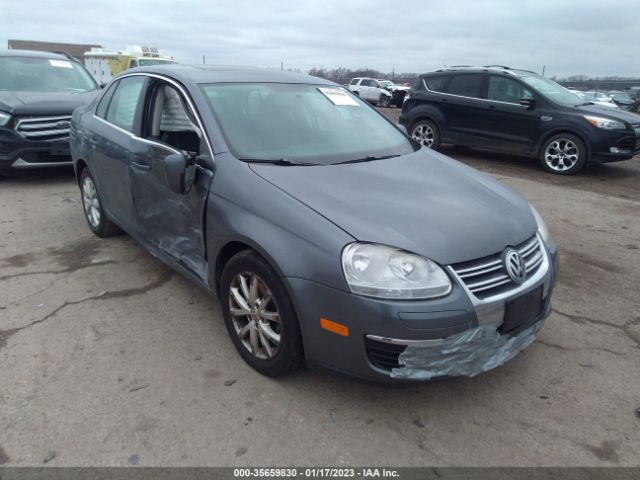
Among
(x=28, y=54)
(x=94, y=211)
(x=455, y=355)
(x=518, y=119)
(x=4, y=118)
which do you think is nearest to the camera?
(x=455, y=355)

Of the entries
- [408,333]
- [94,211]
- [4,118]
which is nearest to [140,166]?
[94,211]

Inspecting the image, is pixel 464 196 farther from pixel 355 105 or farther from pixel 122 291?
pixel 122 291

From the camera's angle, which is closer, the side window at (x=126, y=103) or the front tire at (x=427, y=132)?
the side window at (x=126, y=103)

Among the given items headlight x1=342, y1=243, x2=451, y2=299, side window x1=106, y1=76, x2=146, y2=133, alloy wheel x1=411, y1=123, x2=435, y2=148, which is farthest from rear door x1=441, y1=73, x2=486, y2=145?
headlight x1=342, y1=243, x2=451, y2=299

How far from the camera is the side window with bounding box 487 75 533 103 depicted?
8719 mm

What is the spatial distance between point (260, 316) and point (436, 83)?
864 centimetres

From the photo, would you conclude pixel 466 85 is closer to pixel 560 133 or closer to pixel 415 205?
pixel 560 133

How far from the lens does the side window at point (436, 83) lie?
9.85m

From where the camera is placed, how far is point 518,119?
8688 millimetres

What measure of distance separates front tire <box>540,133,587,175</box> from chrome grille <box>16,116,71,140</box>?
765 centimetres

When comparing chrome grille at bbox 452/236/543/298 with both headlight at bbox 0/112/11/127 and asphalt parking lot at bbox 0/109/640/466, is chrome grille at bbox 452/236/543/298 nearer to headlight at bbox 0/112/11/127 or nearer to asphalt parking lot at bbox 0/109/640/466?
asphalt parking lot at bbox 0/109/640/466

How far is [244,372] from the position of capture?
280 cm

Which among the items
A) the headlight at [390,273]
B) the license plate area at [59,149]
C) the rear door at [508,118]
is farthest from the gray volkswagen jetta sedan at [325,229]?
the rear door at [508,118]

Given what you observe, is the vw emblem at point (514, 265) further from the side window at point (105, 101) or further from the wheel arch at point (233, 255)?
the side window at point (105, 101)
